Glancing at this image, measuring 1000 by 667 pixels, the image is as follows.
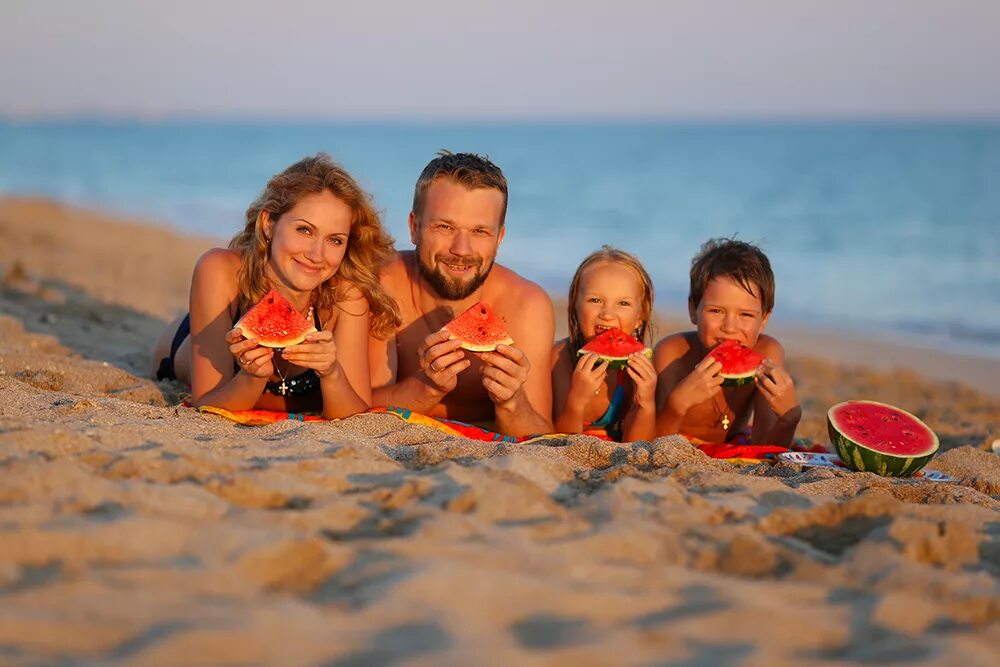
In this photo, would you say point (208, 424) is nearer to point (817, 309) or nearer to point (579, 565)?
point (579, 565)

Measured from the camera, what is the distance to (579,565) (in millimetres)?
2758

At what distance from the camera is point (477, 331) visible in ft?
15.9

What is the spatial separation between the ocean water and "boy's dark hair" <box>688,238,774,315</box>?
198mm

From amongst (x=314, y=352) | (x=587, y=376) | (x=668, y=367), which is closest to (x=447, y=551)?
(x=314, y=352)

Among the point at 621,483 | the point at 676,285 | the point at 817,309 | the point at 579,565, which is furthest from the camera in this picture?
the point at 676,285

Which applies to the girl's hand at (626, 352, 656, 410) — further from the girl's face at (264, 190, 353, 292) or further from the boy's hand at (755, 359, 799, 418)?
the girl's face at (264, 190, 353, 292)

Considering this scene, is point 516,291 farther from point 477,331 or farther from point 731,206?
point 731,206

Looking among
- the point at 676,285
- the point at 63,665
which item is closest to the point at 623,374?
the point at 63,665

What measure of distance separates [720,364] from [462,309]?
1540 mm

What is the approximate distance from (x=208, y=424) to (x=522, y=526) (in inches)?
81.9

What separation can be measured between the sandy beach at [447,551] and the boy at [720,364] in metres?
0.74

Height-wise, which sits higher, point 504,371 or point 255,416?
point 504,371

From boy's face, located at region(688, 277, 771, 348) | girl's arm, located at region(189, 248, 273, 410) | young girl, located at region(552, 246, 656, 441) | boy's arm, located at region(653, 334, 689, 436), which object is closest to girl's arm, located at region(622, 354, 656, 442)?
young girl, located at region(552, 246, 656, 441)

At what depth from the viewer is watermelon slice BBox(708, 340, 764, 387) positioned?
5.29 meters
